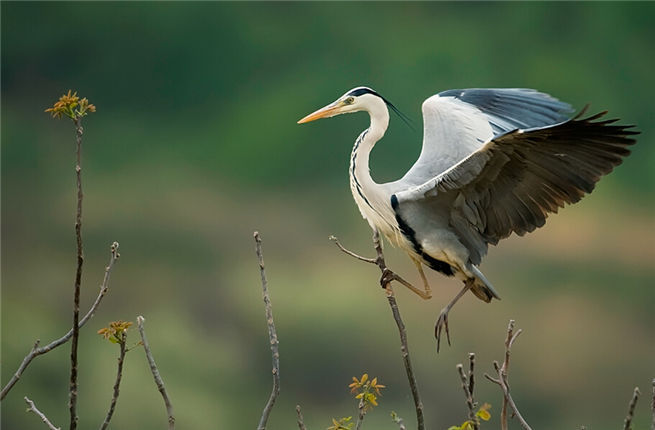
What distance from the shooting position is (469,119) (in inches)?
96.8

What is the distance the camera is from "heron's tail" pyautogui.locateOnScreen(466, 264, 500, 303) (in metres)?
2.20

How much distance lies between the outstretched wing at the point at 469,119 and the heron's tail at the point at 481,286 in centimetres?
26

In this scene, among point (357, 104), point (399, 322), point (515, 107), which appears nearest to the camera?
point (399, 322)

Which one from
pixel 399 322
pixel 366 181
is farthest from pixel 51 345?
pixel 366 181

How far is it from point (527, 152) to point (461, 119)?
488 millimetres

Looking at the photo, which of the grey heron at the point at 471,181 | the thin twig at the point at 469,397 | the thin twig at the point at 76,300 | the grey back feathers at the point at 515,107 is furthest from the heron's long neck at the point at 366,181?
the thin twig at the point at 76,300

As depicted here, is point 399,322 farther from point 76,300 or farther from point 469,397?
point 76,300

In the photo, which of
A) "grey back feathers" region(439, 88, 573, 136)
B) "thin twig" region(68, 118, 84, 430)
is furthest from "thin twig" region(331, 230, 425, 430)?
"grey back feathers" region(439, 88, 573, 136)

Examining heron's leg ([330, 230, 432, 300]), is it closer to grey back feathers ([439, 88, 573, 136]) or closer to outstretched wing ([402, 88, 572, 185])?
outstretched wing ([402, 88, 572, 185])

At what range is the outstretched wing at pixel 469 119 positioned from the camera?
7.66ft

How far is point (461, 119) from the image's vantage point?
2.45 m

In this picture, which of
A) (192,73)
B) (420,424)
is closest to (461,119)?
(420,424)

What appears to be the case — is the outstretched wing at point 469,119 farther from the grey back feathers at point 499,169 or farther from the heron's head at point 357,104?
the heron's head at point 357,104

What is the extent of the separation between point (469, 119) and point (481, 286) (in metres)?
0.48
